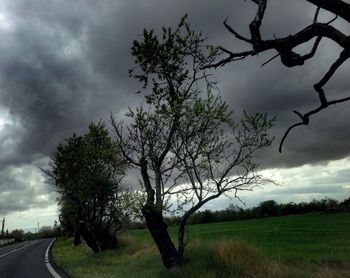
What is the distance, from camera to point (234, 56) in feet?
18.8

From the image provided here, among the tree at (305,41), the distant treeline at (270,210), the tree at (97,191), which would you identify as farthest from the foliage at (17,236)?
the tree at (305,41)

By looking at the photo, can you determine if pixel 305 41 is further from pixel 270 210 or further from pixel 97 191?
pixel 270 210

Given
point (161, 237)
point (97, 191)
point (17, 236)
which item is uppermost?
point (17, 236)

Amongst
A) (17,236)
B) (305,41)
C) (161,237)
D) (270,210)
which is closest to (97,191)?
(161,237)

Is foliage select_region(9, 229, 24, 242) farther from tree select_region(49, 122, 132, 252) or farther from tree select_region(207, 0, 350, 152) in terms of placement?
tree select_region(207, 0, 350, 152)

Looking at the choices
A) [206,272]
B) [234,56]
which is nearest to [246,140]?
[206,272]

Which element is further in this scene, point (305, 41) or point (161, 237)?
point (161, 237)

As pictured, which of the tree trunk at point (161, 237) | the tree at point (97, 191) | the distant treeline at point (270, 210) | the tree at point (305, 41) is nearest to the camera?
the tree at point (305, 41)

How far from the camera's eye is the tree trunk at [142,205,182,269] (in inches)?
552

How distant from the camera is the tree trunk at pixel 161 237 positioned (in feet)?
46.0

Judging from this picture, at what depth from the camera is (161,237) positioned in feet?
46.8

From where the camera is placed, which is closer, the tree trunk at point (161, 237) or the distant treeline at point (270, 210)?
the tree trunk at point (161, 237)

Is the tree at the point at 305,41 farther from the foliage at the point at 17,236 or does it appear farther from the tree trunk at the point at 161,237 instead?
the foliage at the point at 17,236

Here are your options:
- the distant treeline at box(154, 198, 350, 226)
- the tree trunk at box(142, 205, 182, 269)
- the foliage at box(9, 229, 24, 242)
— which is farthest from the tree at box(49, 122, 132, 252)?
the foliage at box(9, 229, 24, 242)
